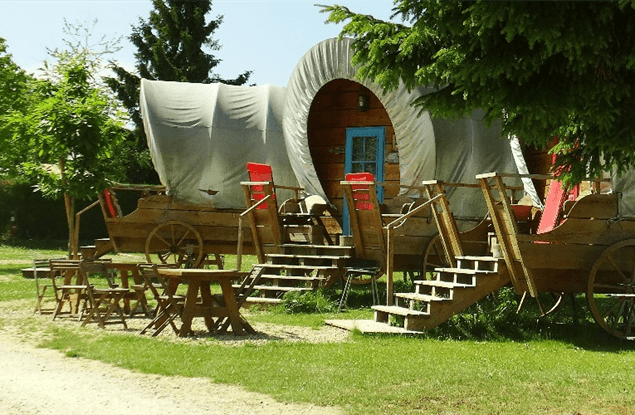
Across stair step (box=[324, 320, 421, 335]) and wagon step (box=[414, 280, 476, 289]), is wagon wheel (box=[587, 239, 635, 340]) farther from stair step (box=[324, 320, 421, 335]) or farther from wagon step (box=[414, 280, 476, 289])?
stair step (box=[324, 320, 421, 335])

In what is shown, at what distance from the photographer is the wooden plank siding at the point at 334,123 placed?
15.8 meters

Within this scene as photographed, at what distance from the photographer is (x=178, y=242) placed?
47.1ft

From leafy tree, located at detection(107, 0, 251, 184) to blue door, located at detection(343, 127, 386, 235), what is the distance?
19.3m

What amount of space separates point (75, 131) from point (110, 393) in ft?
28.0

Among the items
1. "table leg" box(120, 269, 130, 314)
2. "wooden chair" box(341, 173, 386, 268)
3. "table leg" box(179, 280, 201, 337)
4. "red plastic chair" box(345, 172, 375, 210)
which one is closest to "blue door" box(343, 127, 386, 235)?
"wooden chair" box(341, 173, 386, 268)

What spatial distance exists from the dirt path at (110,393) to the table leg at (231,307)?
1.93 m

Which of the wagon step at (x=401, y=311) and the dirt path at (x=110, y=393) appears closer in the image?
the dirt path at (x=110, y=393)

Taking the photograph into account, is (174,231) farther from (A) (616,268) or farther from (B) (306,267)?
(A) (616,268)

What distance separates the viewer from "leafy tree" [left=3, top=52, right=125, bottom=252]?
14.1 metres

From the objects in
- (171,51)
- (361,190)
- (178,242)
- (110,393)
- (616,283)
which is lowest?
(110,393)

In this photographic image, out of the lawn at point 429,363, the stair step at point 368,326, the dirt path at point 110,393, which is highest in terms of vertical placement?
the stair step at point 368,326

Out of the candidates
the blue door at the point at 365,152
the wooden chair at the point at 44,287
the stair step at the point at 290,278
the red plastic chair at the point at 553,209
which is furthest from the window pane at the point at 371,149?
the wooden chair at the point at 44,287

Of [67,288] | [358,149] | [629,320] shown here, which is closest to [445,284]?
[629,320]

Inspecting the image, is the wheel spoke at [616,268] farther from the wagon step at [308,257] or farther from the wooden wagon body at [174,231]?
the wooden wagon body at [174,231]
